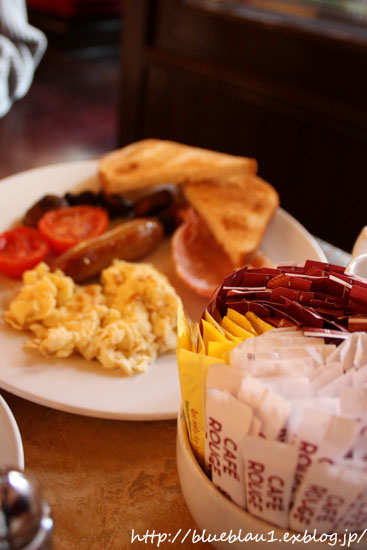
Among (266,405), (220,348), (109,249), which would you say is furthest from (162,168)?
(266,405)

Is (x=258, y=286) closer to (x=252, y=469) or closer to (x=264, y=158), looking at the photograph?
(x=252, y=469)

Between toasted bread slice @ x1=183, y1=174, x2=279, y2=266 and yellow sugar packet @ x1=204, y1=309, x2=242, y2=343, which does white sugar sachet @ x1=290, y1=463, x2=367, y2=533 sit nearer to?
yellow sugar packet @ x1=204, y1=309, x2=242, y2=343

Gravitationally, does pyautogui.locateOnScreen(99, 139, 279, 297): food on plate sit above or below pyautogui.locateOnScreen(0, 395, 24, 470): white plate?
below

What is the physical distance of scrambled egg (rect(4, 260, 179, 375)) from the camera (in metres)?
1.10

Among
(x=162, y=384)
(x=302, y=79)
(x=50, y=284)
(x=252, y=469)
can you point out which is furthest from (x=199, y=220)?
(x=302, y=79)

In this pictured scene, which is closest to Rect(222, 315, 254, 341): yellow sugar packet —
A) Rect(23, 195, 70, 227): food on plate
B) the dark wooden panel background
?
Rect(23, 195, 70, 227): food on plate

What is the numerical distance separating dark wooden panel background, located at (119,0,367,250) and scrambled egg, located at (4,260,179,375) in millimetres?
2028

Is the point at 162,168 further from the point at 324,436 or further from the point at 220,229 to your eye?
the point at 324,436

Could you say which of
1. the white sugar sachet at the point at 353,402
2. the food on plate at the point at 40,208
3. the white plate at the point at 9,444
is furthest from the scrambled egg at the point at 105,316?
the white sugar sachet at the point at 353,402

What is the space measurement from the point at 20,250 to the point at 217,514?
3.42 feet

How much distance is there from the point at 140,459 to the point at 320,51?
2.54 meters

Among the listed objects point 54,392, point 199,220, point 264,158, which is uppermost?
point 54,392

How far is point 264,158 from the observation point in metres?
3.32

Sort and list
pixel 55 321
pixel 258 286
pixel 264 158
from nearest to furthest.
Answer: pixel 258 286, pixel 55 321, pixel 264 158
